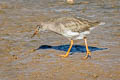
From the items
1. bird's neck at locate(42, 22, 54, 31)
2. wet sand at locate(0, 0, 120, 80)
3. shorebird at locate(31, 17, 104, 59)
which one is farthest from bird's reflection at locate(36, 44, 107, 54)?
bird's neck at locate(42, 22, 54, 31)

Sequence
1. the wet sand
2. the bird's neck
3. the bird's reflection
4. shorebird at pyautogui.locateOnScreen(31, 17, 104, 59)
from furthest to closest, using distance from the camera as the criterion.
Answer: the bird's reflection < the bird's neck < shorebird at pyautogui.locateOnScreen(31, 17, 104, 59) < the wet sand

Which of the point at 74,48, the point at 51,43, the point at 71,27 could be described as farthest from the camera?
the point at 51,43

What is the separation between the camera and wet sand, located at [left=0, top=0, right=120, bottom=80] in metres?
9.88

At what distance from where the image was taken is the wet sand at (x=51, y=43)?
9875 millimetres

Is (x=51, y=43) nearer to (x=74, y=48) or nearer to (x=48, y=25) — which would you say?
(x=74, y=48)

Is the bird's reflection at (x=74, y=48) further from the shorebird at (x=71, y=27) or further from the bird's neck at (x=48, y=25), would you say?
the bird's neck at (x=48, y=25)

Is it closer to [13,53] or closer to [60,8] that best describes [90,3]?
[60,8]

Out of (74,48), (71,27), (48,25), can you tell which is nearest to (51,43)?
(74,48)

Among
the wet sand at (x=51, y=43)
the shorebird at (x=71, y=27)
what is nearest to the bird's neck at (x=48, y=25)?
the shorebird at (x=71, y=27)

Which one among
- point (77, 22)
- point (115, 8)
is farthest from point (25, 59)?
point (115, 8)

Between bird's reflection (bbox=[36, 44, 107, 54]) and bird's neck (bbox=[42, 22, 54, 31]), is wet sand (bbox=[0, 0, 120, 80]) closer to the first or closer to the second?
bird's reflection (bbox=[36, 44, 107, 54])

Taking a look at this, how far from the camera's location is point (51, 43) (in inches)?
511

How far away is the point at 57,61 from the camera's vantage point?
11055 millimetres

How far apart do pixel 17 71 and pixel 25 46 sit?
103 inches
